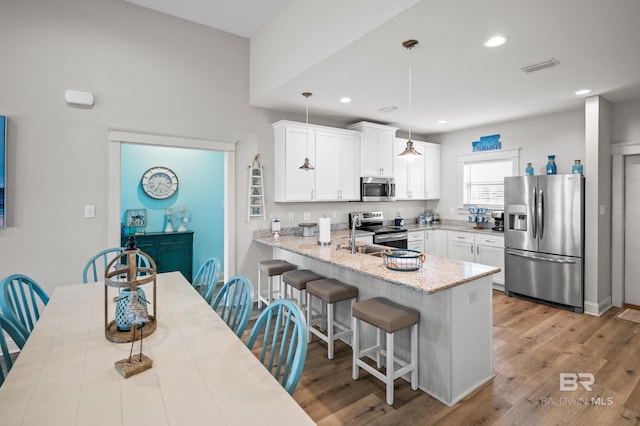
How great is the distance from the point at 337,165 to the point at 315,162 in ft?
1.28

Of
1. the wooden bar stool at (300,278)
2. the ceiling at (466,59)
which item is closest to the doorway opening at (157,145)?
the ceiling at (466,59)

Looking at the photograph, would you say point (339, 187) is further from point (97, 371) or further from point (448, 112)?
point (97, 371)

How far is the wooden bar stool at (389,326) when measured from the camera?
2.22 m

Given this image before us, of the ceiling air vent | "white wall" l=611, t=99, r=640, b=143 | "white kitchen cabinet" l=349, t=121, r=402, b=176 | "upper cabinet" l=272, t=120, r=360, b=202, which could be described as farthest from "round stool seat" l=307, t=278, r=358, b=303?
"white wall" l=611, t=99, r=640, b=143

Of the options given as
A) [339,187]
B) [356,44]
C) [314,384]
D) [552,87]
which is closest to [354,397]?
[314,384]

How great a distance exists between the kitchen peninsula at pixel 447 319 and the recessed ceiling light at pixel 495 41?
1735 millimetres

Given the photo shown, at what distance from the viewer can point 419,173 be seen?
5984mm

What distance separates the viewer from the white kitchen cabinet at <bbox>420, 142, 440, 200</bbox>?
6088 millimetres

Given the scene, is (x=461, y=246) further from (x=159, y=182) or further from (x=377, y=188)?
(x=159, y=182)

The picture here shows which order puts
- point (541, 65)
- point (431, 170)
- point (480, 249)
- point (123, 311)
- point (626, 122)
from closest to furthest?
point (123, 311) < point (541, 65) < point (626, 122) < point (480, 249) < point (431, 170)

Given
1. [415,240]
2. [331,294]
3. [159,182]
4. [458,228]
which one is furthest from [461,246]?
[159,182]

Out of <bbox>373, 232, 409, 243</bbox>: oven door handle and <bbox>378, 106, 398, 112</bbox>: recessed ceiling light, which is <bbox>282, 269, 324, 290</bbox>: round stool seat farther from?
<bbox>378, 106, 398, 112</bbox>: recessed ceiling light

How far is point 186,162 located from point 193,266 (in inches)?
68.0

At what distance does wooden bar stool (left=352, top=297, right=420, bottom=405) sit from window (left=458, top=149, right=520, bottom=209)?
12.8ft
